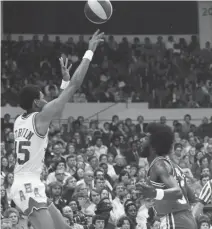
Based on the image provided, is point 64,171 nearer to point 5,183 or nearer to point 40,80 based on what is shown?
point 5,183

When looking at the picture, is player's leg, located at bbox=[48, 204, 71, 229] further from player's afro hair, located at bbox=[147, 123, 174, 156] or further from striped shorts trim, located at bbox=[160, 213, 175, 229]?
player's afro hair, located at bbox=[147, 123, 174, 156]

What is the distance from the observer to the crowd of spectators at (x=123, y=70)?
67.8ft

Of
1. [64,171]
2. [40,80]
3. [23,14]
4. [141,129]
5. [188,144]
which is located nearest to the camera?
[64,171]

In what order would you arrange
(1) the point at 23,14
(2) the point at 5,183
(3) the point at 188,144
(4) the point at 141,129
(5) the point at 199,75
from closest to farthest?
(2) the point at 5,183 < (3) the point at 188,144 < (4) the point at 141,129 < (5) the point at 199,75 < (1) the point at 23,14

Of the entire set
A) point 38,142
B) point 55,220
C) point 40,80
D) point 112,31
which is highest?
point 112,31

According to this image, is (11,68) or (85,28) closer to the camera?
(11,68)

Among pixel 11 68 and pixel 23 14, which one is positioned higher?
pixel 23 14

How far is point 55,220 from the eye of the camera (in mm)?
7023

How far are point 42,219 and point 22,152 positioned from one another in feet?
2.32

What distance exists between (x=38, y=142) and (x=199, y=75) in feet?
50.8

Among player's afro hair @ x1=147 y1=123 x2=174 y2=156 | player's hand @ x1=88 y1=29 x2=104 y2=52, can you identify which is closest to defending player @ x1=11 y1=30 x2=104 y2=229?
player's hand @ x1=88 y1=29 x2=104 y2=52

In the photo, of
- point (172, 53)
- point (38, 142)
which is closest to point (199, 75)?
point (172, 53)

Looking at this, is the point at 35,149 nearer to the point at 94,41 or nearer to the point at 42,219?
the point at 42,219

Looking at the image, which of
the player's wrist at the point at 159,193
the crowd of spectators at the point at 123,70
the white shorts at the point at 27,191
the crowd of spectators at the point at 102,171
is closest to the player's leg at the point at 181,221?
the player's wrist at the point at 159,193
